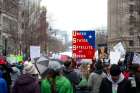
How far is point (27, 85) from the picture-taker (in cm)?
945

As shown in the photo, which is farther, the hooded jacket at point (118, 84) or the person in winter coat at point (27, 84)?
the hooded jacket at point (118, 84)

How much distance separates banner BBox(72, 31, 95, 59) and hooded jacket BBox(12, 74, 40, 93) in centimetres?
915

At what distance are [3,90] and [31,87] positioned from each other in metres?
0.79

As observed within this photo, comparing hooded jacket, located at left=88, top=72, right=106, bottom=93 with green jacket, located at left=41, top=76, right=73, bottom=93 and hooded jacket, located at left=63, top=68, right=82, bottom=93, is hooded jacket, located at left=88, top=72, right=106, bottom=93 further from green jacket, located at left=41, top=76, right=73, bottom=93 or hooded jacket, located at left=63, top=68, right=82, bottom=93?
green jacket, located at left=41, top=76, right=73, bottom=93

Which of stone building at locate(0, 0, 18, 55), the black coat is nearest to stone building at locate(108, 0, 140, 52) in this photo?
stone building at locate(0, 0, 18, 55)

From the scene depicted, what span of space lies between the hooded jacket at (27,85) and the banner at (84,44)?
915 centimetres

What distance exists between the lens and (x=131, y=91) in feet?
34.7

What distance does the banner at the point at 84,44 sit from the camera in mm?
18750

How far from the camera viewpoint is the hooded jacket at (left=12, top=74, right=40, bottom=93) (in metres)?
9.41

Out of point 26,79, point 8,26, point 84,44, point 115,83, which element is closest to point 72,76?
point 115,83

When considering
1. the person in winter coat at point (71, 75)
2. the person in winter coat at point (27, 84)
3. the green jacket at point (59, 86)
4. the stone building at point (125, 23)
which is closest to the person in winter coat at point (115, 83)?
the green jacket at point (59, 86)

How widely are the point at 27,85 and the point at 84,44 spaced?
9719mm

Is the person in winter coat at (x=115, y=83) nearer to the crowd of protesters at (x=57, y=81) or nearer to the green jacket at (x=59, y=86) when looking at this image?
the crowd of protesters at (x=57, y=81)

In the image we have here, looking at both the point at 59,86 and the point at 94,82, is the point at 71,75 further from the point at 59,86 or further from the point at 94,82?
the point at 59,86
